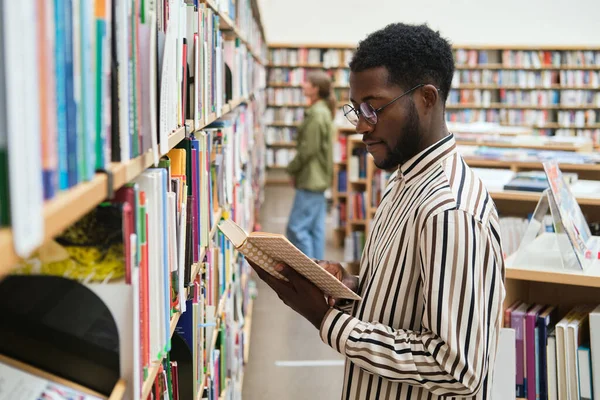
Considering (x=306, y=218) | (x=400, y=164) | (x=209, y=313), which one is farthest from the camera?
(x=306, y=218)

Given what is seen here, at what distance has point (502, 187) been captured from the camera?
3066 mm

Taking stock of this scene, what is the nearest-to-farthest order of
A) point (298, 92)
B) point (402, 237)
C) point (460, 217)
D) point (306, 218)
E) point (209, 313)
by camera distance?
point (460, 217)
point (402, 237)
point (209, 313)
point (306, 218)
point (298, 92)

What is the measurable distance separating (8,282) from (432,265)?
727mm

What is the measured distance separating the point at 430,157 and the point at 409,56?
0.71ft

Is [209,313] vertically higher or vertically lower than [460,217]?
lower

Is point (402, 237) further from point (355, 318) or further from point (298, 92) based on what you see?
point (298, 92)

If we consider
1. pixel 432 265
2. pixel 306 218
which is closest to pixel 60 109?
pixel 432 265

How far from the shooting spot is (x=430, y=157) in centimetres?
147

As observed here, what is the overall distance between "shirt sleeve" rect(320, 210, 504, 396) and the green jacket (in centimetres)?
420

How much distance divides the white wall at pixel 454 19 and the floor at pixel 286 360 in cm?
742

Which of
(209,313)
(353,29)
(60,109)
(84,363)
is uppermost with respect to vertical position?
(353,29)

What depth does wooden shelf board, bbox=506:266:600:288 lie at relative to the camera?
213cm

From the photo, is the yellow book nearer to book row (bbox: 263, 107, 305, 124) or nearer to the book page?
the book page

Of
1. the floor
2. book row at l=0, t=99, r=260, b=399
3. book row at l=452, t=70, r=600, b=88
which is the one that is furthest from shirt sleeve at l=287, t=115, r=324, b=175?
book row at l=452, t=70, r=600, b=88
